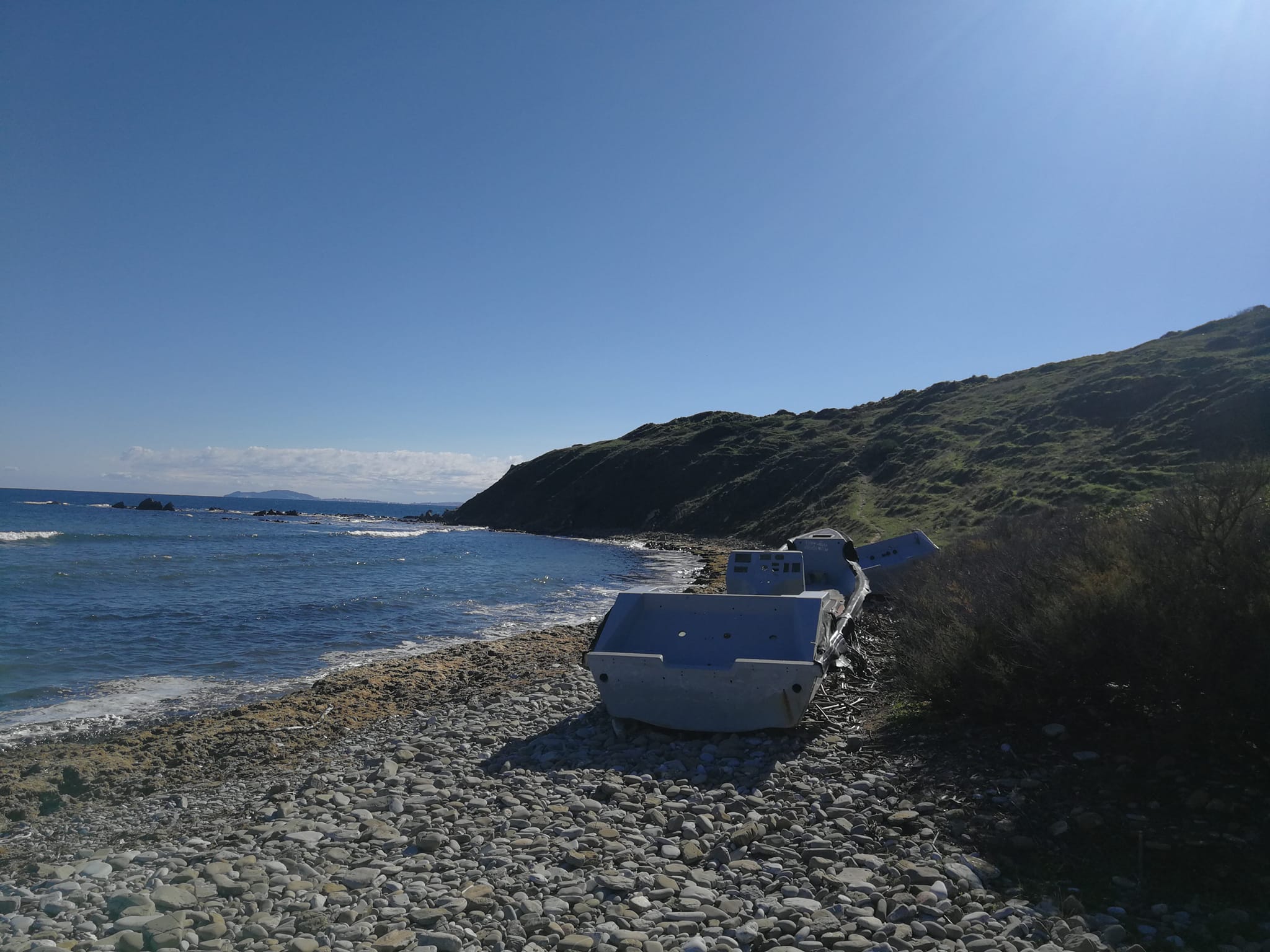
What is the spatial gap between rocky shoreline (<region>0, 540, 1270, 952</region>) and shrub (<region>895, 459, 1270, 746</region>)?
128cm

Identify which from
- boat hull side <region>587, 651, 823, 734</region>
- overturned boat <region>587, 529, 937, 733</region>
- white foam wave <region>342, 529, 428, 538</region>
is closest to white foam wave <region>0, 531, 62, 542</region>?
white foam wave <region>342, 529, 428, 538</region>

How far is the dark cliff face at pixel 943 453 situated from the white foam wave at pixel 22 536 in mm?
46757

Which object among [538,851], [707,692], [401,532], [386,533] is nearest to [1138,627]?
[707,692]

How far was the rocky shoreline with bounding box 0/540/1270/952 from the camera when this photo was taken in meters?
4.58

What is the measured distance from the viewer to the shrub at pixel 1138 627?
229 inches

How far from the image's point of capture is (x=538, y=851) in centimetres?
591

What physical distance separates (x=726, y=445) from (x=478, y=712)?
7779 centimetres

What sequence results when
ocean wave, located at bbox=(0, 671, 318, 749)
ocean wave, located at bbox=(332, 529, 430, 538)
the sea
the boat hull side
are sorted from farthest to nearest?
ocean wave, located at bbox=(332, 529, 430, 538), the sea, ocean wave, located at bbox=(0, 671, 318, 749), the boat hull side

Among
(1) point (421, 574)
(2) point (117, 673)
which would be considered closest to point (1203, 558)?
(2) point (117, 673)

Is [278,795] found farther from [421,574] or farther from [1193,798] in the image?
Result: [421,574]

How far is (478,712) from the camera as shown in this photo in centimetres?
1089

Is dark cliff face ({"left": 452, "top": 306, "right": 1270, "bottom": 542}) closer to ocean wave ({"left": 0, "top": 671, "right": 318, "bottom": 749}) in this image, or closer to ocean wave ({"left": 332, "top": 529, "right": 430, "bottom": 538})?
ocean wave ({"left": 332, "top": 529, "right": 430, "bottom": 538})

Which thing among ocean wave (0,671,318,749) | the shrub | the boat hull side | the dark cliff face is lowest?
ocean wave (0,671,318,749)

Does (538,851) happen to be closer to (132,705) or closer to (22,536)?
(132,705)
